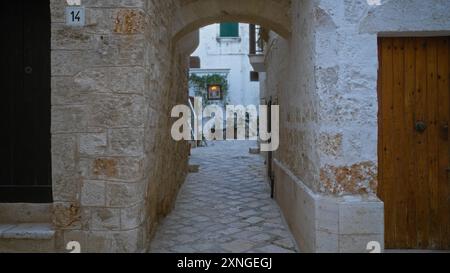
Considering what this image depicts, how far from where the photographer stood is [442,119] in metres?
2.97

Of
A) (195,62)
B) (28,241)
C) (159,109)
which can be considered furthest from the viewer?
(195,62)

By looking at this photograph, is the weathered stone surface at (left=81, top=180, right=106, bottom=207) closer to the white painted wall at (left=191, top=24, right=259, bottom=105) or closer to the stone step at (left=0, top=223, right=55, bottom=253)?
the stone step at (left=0, top=223, right=55, bottom=253)

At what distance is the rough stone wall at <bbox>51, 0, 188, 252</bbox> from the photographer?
9.15 feet

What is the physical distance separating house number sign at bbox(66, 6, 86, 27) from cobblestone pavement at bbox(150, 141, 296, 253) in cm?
223

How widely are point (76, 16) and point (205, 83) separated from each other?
15827mm

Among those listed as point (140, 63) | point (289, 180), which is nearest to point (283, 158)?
point (289, 180)

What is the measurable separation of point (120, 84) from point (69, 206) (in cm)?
109

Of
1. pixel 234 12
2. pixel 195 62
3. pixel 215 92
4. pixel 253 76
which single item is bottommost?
pixel 234 12

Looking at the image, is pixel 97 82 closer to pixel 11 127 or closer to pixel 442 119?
pixel 11 127

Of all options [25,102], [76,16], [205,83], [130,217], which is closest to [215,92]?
[205,83]

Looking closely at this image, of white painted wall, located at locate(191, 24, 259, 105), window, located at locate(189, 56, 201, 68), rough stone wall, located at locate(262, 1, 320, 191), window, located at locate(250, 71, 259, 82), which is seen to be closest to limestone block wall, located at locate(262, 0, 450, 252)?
rough stone wall, located at locate(262, 1, 320, 191)

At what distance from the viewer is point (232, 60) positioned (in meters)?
18.9

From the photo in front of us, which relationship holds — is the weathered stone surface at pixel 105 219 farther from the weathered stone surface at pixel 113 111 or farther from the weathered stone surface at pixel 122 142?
the weathered stone surface at pixel 113 111

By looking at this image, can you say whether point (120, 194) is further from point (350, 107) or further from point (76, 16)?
point (350, 107)
